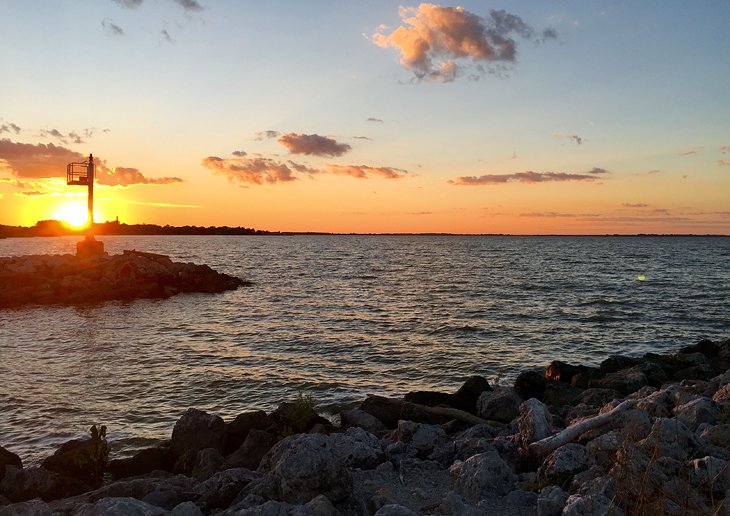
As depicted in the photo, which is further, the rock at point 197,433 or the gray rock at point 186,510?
the rock at point 197,433

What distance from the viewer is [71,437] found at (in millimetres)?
13125

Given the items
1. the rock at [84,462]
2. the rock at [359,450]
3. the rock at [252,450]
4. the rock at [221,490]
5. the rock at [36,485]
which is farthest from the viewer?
the rock at [84,462]

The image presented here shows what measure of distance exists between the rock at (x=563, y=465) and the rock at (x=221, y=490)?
3.85 metres

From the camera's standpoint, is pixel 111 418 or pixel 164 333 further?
pixel 164 333

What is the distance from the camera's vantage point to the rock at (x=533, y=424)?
329 inches

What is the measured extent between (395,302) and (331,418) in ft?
82.4

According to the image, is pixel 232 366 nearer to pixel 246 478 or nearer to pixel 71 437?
pixel 71 437

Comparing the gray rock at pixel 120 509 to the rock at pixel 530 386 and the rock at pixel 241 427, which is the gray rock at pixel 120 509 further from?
the rock at pixel 530 386

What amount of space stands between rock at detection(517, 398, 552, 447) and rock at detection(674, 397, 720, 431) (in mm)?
1922

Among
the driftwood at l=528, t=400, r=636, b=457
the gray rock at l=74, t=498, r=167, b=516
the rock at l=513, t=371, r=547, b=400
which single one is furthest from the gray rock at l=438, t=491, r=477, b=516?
the rock at l=513, t=371, r=547, b=400

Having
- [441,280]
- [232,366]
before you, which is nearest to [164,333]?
[232,366]

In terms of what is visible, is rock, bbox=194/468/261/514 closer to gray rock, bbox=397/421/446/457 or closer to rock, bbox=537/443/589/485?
gray rock, bbox=397/421/446/457

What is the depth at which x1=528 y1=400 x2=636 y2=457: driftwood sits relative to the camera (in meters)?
7.99

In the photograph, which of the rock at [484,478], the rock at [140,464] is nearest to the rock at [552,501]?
the rock at [484,478]
